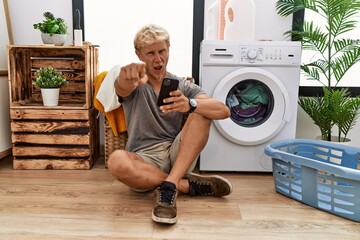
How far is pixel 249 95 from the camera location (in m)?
2.06

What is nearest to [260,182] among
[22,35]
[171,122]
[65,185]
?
[171,122]

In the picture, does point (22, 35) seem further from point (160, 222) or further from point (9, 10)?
point (160, 222)

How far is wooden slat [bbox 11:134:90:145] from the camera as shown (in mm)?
2098

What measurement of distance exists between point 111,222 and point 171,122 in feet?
2.00

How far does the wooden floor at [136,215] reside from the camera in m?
1.32

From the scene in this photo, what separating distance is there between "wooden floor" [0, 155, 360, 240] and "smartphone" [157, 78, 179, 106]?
517mm

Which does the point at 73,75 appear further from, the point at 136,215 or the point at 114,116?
the point at 136,215

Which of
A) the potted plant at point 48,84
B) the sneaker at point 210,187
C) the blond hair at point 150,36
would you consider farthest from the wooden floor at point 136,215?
the blond hair at point 150,36

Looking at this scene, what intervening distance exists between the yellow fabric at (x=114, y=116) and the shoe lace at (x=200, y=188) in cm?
67

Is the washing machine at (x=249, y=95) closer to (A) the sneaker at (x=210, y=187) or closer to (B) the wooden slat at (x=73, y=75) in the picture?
(A) the sneaker at (x=210, y=187)

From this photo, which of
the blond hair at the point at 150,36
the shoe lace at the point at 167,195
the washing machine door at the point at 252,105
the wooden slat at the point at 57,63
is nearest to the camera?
the shoe lace at the point at 167,195

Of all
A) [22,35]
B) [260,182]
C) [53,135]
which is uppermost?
[22,35]

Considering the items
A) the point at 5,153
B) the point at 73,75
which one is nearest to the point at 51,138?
the point at 5,153

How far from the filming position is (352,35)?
2.55 meters
